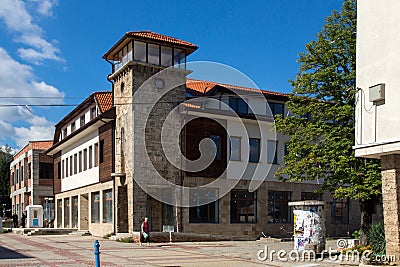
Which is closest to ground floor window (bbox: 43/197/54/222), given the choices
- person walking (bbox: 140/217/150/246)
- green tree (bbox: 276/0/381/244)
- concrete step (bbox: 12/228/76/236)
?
concrete step (bbox: 12/228/76/236)

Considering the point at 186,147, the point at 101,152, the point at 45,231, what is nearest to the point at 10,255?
the point at 186,147

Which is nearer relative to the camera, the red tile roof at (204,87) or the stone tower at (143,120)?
the stone tower at (143,120)

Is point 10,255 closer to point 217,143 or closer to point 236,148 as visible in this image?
point 217,143

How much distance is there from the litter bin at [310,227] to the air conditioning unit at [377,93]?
4811 millimetres

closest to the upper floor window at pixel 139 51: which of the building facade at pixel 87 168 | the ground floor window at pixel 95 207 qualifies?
the building facade at pixel 87 168

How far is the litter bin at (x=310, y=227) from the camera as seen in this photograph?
19156 mm

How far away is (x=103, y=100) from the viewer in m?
35.9

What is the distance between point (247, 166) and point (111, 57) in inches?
449

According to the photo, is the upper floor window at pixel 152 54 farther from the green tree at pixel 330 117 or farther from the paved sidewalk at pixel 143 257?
the paved sidewalk at pixel 143 257

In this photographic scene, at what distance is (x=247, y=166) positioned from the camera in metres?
33.9

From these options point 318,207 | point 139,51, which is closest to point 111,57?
point 139,51

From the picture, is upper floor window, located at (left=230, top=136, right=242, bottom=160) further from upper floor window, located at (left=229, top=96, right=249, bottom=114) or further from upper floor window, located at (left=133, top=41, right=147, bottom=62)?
upper floor window, located at (left=133, top=41, right=147, bottom=62)

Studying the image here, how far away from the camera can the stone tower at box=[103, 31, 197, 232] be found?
30547mm

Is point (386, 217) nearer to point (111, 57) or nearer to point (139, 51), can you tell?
point (139, 51)
